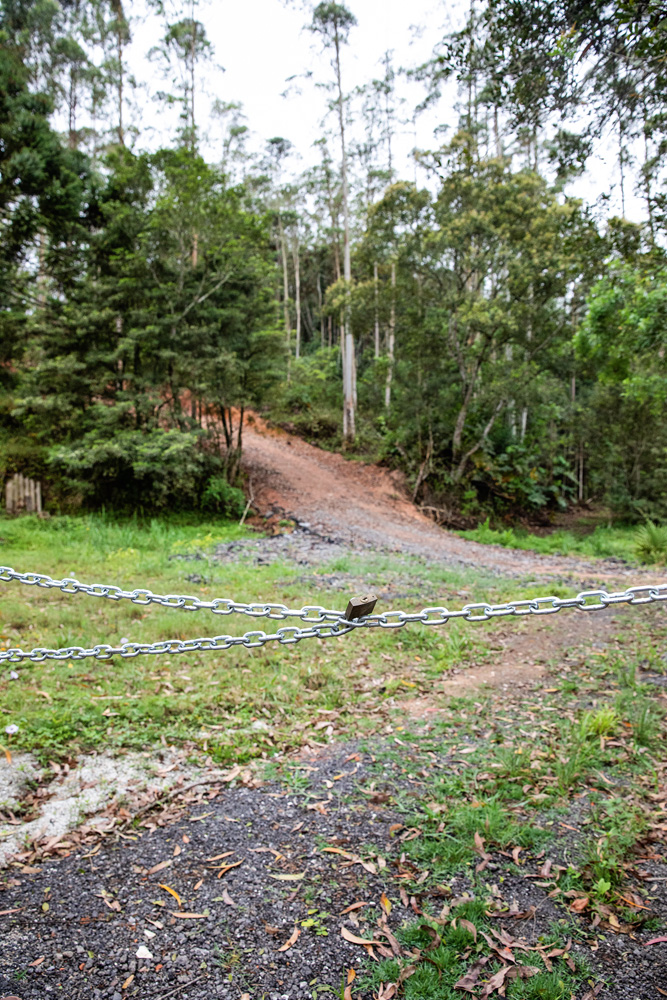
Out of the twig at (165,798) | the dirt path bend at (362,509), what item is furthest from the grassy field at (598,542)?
the twig at (165,798)

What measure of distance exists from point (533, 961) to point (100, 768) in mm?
2387

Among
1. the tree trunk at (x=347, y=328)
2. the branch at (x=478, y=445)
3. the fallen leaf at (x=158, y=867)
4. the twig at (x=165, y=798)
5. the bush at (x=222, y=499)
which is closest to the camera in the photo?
the fallen leaf at (x=158, y=867)

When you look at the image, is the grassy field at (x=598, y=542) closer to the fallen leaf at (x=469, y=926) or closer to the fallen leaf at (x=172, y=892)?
the fallen leaf at (x=469, y=926)

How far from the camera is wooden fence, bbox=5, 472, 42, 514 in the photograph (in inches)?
433

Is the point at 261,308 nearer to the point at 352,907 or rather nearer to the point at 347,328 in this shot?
the point at 347,328

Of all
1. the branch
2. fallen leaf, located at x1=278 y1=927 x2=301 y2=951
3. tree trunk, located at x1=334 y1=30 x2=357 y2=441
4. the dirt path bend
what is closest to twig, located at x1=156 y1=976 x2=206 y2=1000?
fallen leaf, located at x1=278 y1=927 x2=301 y2=951

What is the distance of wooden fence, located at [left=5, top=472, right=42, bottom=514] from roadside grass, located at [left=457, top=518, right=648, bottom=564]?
9.45 m

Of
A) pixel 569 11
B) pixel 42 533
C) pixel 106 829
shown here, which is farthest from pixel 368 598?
pixel 42 533

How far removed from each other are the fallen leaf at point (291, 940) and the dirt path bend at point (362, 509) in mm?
7080

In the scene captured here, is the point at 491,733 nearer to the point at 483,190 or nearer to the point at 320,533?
the point at 320,533

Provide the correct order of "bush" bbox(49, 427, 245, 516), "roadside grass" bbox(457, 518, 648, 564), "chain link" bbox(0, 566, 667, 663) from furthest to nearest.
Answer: "roadside grass" bbox(457, 518, 648, 564), "bush" bbox(49, 427, 245, 516), "chain link" bbox(0, 566, 667, 663)

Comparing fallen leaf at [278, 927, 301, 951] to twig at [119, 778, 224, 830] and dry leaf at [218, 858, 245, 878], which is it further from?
twig at [119, 778, 224, 830]

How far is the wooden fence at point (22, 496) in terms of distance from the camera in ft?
36.1

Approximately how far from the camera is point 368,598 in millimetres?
2012
